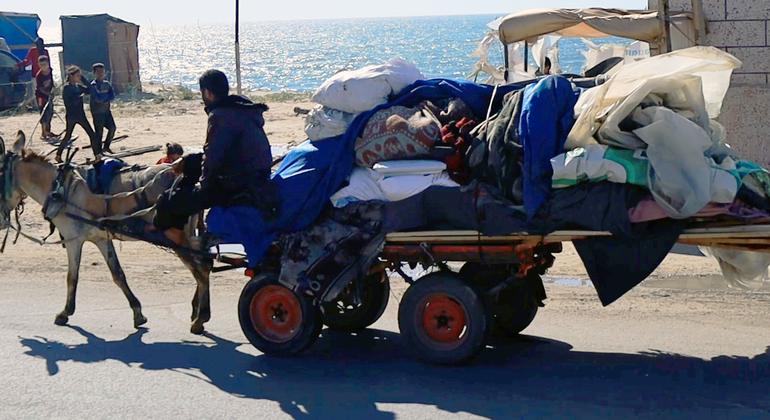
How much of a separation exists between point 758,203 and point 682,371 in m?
1.17

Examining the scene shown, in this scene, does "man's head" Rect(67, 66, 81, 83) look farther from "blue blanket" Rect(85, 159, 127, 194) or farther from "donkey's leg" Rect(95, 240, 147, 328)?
"donkey's leg" Rect(95, 240, 147, 328)

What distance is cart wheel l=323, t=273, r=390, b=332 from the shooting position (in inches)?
325

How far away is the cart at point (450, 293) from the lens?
7012 millimetres

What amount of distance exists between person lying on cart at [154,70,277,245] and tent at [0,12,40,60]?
2543cm

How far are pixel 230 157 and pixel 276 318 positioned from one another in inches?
45.7

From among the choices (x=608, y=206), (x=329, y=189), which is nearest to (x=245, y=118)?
(x=329, y=189)

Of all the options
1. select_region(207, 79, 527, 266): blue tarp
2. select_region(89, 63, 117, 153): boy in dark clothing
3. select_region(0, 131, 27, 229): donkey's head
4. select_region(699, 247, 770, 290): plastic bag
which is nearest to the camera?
select_region(699, 247, 770, 290): plastic bag

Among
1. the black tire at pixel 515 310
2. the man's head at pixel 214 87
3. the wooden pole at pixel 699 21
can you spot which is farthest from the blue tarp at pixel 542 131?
the wooden pole at pixel 699 21

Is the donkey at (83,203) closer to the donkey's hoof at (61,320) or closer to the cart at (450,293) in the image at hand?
the donkey's hoof at (61,320)

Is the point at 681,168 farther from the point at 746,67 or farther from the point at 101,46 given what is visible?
the point at 101,46

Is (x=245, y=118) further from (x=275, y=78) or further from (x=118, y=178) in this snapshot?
(x=275, y=78)

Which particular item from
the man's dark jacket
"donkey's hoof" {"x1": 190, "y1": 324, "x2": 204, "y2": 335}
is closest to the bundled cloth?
the man's dark jacket

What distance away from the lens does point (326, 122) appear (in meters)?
7.64

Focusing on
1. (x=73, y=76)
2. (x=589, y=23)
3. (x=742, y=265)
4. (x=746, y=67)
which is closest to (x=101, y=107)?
(x=73, y=76)
